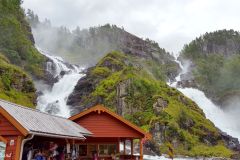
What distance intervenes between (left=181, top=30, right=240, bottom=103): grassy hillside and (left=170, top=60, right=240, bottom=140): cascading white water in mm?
5765

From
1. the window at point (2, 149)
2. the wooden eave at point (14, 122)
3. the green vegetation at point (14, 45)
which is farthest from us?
the green vegetation at point (14, 45)

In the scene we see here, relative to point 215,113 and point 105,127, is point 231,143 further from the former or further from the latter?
point 105,127

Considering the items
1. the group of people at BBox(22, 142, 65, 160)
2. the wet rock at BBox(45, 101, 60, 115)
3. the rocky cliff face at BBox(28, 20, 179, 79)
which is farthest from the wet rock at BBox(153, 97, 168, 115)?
the rocky cliff face at BBox(28, 20, 179, 79)

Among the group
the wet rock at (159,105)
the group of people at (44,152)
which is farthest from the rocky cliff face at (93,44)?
the group of people at (44,152)

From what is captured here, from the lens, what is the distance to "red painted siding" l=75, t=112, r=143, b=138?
27406 millimetres

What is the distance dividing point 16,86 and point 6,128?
109 ft

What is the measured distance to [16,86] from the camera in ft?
159

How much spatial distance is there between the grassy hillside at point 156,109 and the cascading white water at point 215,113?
13.8 meters

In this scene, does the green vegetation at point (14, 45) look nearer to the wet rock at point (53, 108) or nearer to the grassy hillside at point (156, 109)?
the wet rock at point (53, 108)

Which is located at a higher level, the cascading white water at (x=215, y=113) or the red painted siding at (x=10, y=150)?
the cascading white water at (x=215, y=113)

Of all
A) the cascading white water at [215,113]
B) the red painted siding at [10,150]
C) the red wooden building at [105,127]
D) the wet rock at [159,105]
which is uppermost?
the cascading white water at [215,113]

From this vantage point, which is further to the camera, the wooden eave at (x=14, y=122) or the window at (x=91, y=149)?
the window at (x=91, y=149)

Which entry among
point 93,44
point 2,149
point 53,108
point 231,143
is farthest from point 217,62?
point 2,149

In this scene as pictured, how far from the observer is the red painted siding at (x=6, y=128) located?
1619 centimetres
